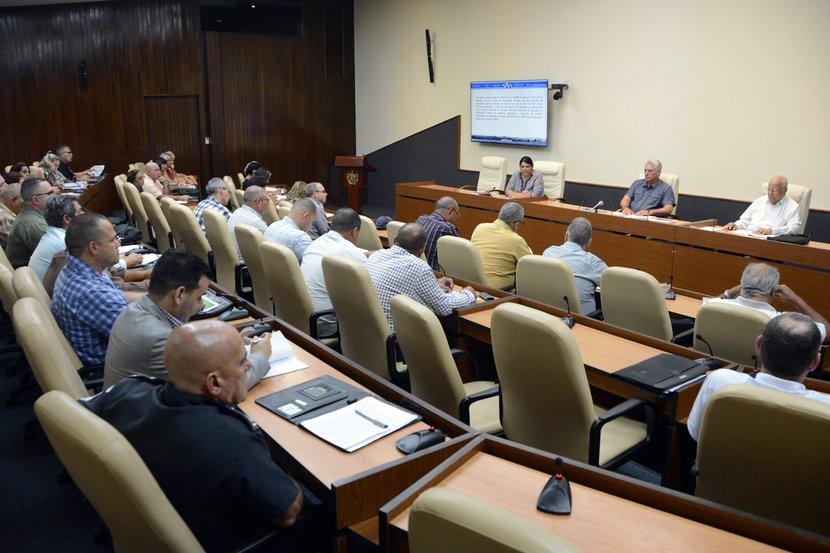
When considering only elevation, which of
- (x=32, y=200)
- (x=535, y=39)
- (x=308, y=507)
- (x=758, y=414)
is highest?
(x=535, y=39)

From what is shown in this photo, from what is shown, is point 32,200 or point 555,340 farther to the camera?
point 32,200

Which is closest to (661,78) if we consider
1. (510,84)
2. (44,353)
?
(510,84)

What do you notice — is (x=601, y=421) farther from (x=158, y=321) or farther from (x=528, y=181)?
(x=528, y=181)

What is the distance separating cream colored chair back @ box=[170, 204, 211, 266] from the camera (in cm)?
560

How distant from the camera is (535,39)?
9383 millimetres

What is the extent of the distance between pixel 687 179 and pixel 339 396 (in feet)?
21.7

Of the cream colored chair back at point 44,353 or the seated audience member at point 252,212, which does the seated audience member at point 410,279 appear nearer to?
the cream colored chair back at point 44,353

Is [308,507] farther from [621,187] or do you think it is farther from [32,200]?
[621,187]

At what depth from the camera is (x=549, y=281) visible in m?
4.05

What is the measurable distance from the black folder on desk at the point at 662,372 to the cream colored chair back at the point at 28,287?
262 centimetres

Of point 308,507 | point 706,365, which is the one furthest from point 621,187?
point 308,507

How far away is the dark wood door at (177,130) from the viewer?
11664 mm

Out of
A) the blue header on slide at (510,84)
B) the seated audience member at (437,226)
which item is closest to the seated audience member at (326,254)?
the seated audience member at (437,226)

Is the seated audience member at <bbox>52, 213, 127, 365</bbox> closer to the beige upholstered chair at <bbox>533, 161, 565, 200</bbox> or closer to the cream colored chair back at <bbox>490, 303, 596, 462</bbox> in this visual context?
the cream colored chair back at <bbox>490, 303, 596, 462</bbox>
